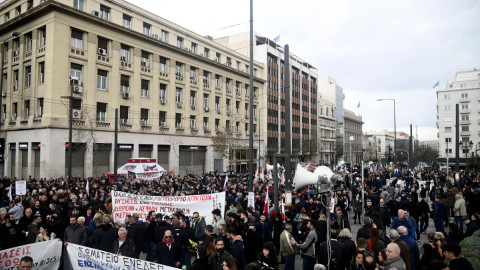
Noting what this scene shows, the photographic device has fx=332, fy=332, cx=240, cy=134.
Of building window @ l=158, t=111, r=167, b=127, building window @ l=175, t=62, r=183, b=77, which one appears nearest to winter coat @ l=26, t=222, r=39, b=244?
building window @ l=158, t=111, r=167, b=127

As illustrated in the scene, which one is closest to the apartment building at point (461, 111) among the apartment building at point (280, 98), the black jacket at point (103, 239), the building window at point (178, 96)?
the apartment building at point (280, 98)

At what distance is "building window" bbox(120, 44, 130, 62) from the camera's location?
116 feet

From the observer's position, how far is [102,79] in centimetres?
3331

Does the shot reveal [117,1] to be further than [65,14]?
Yes

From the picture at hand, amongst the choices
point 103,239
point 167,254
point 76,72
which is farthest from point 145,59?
point 167,254

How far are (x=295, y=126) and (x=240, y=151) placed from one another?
2581cm

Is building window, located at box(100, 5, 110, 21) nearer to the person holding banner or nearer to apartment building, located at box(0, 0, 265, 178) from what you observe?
apartment building, located at box(0, 0, 265, 178)

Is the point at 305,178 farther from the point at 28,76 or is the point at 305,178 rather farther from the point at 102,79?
the point at 28,76

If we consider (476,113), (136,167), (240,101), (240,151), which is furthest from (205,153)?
(476,113)

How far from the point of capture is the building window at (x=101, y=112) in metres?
32.7

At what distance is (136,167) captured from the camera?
2470cm

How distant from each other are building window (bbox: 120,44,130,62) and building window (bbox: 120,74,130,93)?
181 centimetres

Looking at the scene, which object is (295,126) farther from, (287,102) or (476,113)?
(287,102)

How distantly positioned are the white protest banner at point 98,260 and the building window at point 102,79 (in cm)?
2866
